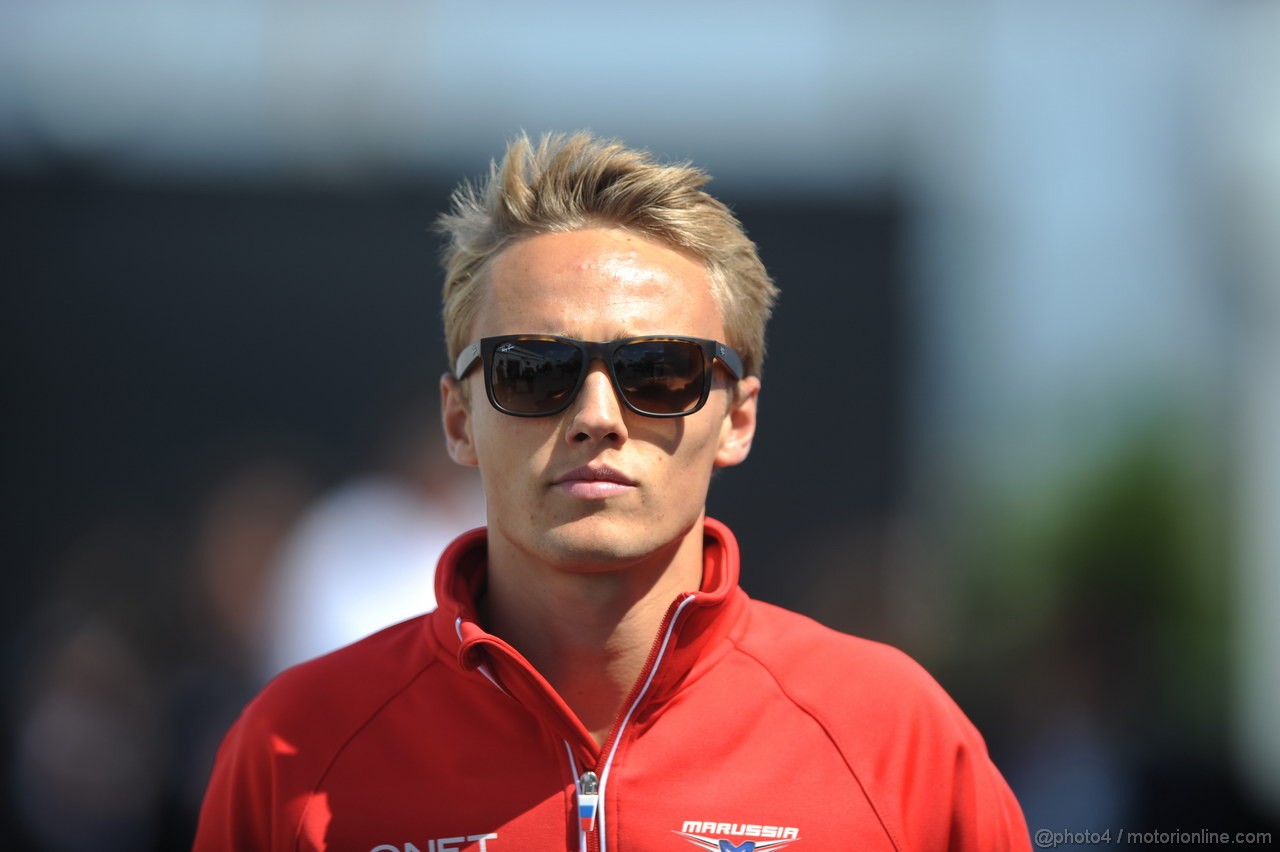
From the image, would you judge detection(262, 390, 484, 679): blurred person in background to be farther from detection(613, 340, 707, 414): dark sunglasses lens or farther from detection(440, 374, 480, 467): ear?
detection(613, 340, 707, 414): dark sunglasses lens

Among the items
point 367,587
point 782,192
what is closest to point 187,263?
point 367,587

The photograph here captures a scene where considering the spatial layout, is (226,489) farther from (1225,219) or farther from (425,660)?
(1225,219)

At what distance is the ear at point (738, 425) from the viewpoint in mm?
2346

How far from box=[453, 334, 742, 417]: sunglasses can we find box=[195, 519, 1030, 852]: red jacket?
1.22 feet

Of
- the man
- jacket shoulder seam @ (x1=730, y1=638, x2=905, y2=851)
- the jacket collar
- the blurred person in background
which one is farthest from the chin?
the blurred person in background

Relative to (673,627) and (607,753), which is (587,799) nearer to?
(607,753)

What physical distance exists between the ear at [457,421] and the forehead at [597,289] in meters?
0.16

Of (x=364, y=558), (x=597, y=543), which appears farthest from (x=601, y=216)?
(x=364, y=558)

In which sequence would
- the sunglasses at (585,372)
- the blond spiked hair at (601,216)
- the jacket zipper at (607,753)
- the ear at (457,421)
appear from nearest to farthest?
the jacket zipper at (607,753) < the sunglasses at (585,372) < the blond spiked hair at (601,216) < the ear at (457,421)

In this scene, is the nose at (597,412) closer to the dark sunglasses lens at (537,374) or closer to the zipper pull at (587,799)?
the dark sunglasses lens at (537,374)

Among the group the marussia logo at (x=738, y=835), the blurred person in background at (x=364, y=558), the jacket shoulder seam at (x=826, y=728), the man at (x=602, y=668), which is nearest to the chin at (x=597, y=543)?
the man at (x=602, y=668)

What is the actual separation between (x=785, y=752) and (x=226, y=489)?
406 cm

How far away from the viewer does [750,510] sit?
6.10 metres

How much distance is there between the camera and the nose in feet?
6.70
